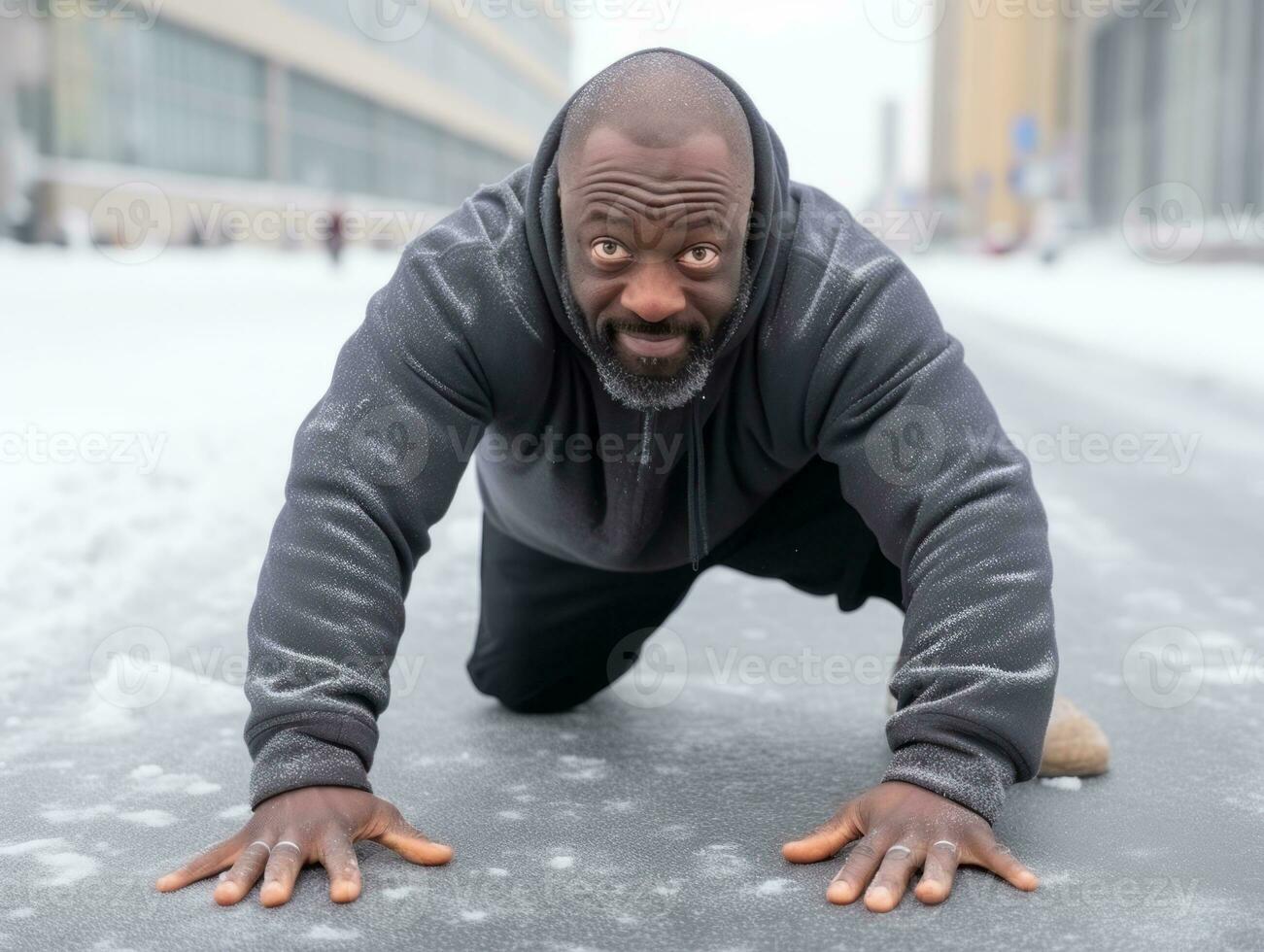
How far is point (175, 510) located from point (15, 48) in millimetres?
30028

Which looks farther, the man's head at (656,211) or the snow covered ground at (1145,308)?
the snow covered ground at (1145,308)

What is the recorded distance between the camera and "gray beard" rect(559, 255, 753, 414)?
238cm

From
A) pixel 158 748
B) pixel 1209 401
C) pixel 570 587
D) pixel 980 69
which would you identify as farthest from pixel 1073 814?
pixel 980 69

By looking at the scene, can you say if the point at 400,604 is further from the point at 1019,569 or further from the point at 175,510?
the point at 175,510

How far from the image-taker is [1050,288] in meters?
26.9

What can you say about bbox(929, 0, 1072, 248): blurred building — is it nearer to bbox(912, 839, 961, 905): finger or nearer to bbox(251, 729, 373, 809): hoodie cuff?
bbox(912, 839, 961, 905): finger

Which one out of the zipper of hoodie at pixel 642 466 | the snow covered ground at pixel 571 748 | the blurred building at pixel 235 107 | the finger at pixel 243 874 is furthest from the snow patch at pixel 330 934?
the blurred building at pixel 235 107

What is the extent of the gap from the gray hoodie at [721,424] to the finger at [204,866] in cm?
10

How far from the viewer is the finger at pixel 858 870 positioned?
2182 millimetres

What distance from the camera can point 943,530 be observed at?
236cm

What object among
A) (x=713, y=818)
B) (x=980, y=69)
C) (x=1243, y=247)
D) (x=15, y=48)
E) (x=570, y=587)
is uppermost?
(x=980, y=69)

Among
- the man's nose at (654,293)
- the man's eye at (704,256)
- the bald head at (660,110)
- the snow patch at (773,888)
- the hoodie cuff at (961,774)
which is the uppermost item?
the bald head at (660,110)

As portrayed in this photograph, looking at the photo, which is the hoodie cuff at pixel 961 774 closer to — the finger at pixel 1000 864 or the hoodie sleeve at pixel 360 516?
the finger at pixel 1000 864

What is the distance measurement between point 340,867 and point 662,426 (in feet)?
2.84
